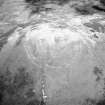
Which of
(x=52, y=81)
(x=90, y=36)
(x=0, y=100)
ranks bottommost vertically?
(x=0, y=100)

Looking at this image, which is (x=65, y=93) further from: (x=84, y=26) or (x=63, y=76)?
(x=84, y=26)

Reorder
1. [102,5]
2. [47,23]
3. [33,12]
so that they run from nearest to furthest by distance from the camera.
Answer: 1. [47,23]
2. [33,12]
3. [102,5]

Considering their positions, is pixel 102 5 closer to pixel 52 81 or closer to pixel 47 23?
pixel 47 23

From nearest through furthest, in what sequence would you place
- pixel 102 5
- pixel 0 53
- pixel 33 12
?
1. pixel 0 53
2. pixel 33 12
3. pixel 102 5

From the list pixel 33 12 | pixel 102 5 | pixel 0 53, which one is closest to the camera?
pixel 0 53

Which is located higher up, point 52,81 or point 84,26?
point 84,26

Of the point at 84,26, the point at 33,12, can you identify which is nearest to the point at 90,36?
the point at 84,26

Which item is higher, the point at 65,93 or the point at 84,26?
the point at 84,26

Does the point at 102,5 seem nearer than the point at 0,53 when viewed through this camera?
No

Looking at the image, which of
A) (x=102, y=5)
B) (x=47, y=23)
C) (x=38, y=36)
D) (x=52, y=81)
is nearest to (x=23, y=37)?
(x=38, y=36)
